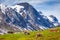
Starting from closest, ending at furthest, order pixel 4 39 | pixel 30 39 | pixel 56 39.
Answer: pixel 56 39, pixel 30 39, pixel 4 39

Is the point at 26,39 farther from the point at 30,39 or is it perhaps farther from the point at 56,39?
the point at 56,39

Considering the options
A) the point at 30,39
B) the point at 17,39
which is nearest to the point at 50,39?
the point at 30,39

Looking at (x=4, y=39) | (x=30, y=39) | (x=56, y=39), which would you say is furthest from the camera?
(x=4, y=39)

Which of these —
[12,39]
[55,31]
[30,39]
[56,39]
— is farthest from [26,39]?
[55,31]

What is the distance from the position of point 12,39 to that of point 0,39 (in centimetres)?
907

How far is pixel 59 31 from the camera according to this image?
3383 inches

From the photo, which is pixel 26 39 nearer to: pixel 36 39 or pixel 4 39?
pixel 36 39

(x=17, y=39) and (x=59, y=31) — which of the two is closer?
(x=17, y=39)

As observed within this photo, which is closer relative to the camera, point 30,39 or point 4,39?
point 30,39

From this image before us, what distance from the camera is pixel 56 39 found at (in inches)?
2763

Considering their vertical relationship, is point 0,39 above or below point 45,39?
above

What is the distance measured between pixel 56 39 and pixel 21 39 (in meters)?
14.1

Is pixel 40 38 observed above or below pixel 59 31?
below

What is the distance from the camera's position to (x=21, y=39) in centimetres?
7738
